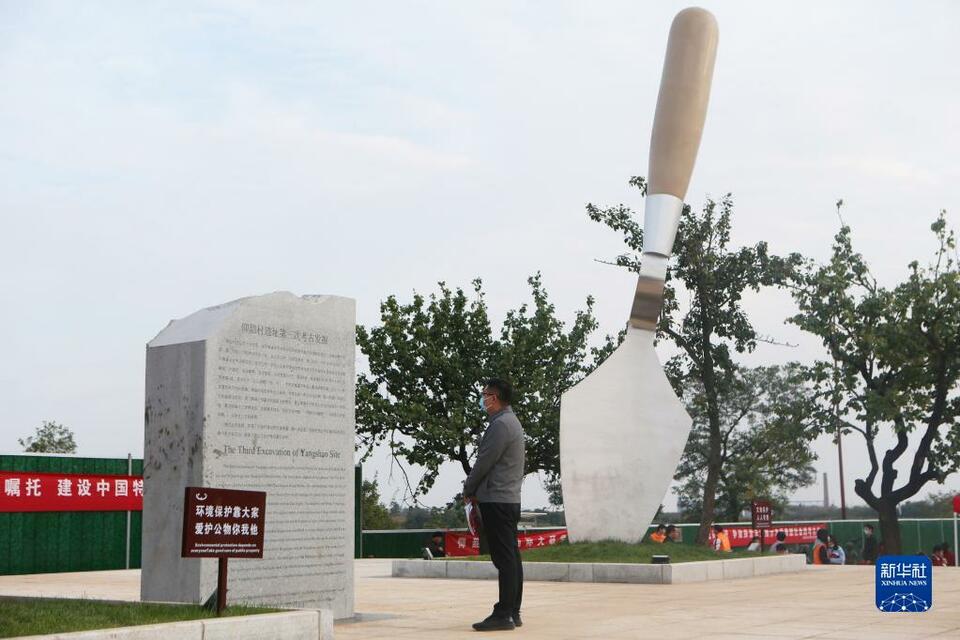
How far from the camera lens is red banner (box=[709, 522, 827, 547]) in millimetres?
32562

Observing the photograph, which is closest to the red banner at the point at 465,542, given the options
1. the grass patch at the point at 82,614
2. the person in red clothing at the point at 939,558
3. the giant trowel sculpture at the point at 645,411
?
the person in red clothing at the point at 939,558

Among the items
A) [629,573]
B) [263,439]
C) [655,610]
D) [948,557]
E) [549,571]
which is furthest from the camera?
[948,557]

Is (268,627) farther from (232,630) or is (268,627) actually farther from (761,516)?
(761,516)

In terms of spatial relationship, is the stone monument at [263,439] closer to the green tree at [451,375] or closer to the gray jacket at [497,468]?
the gray jacket at [497,468]

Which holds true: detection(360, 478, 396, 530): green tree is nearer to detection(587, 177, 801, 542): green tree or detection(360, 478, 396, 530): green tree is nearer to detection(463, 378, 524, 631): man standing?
detection(587, 177, 801, 542): green tree

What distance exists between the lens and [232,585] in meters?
7.92

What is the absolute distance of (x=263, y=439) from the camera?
8.27 m

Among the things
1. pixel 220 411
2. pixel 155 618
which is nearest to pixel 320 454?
pixel 220 411

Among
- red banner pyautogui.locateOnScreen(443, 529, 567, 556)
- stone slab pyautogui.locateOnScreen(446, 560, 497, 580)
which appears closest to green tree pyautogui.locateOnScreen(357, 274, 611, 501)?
red banner pyautogui.locateOnScreen(443, 529, 567, 556)

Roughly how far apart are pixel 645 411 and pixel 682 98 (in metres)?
4.30

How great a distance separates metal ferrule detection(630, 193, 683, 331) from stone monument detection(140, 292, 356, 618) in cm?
807

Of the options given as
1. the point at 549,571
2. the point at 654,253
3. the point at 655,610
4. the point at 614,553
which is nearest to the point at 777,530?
the point at 654,253

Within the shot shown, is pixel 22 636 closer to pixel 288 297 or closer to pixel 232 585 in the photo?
pixel 232 585

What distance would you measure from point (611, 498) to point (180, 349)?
9041 mm
